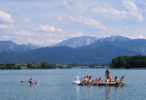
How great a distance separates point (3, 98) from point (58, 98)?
6286 millimetres

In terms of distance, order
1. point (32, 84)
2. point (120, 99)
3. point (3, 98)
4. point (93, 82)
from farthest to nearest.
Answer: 1. point (32, 84)
2. point (93, 82)
3. point (3, 98)
4. point (120, 99)

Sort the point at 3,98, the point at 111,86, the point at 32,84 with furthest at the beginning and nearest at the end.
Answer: the point at 32,84 → the point at 111,86 → the point at 3,98

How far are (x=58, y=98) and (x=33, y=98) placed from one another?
2.82m

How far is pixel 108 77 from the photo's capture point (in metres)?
78.9

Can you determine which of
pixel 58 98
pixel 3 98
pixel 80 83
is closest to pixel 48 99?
pixel 58 98

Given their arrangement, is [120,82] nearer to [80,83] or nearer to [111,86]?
[111,86]

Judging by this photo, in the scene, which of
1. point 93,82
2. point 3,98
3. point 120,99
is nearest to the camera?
point 120,99

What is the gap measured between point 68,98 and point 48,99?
2.59 metres

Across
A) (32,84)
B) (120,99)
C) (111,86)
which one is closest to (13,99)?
(120,99)

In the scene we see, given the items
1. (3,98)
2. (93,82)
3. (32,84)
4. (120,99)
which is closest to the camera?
(120,99)

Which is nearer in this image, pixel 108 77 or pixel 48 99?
pixel 48 99

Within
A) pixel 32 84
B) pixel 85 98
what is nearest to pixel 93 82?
pixel 32 84

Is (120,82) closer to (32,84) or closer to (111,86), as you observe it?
(111,86)

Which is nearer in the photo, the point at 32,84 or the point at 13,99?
the point at 13,99
